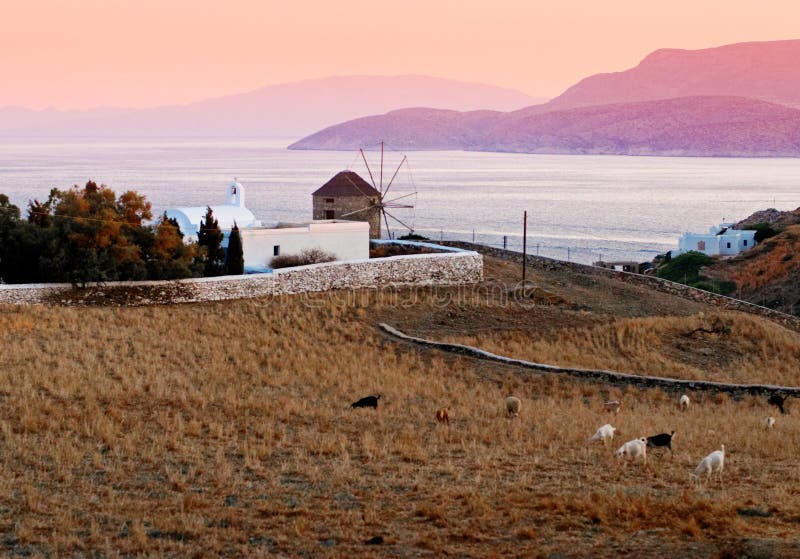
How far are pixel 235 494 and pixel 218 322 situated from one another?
56.5ft

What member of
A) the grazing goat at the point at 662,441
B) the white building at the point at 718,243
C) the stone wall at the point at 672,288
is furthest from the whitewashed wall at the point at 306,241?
the white building at the point at 718,243

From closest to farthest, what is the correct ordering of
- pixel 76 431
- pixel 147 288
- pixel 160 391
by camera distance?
pixel 76 431 < pixel 160 391 < pixel 147 288

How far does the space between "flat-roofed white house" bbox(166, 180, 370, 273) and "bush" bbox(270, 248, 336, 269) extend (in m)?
0.18

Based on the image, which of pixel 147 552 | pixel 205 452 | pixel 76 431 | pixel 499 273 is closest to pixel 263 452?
pixel 205 452

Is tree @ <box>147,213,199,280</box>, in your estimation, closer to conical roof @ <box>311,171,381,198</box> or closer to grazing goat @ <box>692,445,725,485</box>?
conical roof @ <box>311,171,381,198</box>

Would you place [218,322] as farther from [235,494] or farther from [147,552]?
[147,552]

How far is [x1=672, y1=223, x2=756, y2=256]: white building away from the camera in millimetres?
82812

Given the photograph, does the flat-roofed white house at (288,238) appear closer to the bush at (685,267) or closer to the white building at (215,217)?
the white building at (215,217)

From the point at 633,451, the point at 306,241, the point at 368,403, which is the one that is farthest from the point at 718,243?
the point at 633,451

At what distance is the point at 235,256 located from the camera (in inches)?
1544

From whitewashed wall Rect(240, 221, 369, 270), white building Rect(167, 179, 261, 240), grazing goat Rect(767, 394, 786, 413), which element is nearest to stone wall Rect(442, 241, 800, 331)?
whitewashed wall Rect(240, 221, 369, 270)

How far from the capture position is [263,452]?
1530 cm

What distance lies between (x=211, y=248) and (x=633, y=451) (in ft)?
91.5

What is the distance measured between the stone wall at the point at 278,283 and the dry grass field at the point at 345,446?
36.7 inches
